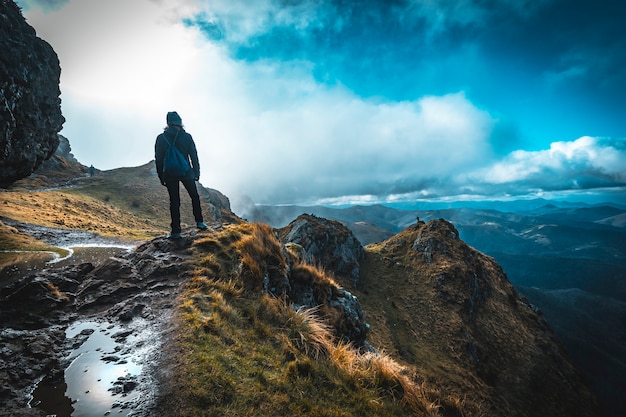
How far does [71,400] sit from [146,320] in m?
2.51

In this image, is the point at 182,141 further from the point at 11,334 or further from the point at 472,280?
the point at 472,280

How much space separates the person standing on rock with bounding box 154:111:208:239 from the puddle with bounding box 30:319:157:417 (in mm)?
5327

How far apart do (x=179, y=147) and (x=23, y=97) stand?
24.0 meters

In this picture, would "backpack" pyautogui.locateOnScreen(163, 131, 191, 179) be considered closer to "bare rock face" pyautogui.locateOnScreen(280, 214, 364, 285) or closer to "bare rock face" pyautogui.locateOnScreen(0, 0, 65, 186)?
"bare rock face" pyautogui.locateOnScreen(0, 0, 65, 186)

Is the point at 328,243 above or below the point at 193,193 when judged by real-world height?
below

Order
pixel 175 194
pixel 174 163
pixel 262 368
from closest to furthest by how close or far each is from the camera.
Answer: pixel 262 368 → pixel 174 163 → pixel 175 194

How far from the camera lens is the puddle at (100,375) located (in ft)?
13.4

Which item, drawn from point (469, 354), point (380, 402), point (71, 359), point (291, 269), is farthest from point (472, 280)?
point (71, 359)

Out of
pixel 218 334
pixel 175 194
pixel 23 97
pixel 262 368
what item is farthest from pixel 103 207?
pixel 262 368

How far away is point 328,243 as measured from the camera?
62.2 meters

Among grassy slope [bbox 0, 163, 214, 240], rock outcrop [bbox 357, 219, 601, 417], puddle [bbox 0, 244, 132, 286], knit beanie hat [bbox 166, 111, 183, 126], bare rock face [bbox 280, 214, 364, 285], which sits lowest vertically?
rock outcrop [bbox 357, 219, 601, 417]

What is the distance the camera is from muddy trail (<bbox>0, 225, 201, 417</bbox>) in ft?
13.8

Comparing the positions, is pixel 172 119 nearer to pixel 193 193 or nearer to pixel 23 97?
pixel 193 193

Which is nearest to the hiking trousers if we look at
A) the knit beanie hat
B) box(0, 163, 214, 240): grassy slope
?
the knit beanie hat
